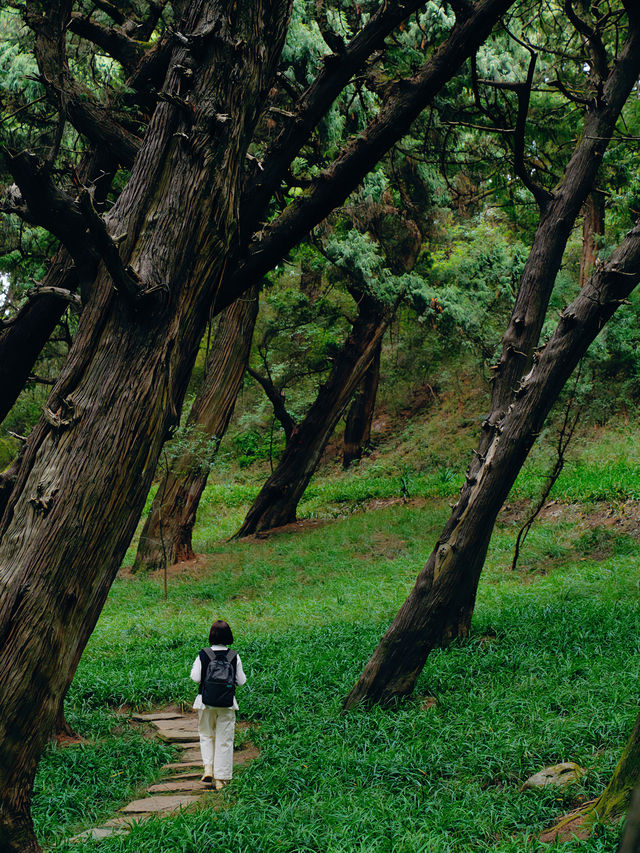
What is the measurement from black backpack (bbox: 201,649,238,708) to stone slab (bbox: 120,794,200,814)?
614 millimetres

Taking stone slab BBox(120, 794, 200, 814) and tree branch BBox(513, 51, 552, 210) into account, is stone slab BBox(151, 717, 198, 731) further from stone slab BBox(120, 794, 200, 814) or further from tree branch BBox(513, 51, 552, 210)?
tree branch BBox(513, 51, 552, 210)

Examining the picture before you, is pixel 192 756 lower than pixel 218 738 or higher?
lower

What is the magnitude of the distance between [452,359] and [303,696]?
1577 centimetres

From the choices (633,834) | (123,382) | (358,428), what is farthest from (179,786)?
(358,428)

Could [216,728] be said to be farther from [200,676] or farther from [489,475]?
[489,475]

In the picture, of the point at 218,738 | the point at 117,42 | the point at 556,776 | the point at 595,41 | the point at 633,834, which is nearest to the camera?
the point at 633,834

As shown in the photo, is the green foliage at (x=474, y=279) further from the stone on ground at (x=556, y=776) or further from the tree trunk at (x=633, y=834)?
the tree trunk at (x=633, y=834)

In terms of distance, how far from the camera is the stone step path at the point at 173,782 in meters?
4.08

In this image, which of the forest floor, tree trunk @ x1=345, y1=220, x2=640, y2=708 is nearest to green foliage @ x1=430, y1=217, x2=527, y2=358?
the forest floor

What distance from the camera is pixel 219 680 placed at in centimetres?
499

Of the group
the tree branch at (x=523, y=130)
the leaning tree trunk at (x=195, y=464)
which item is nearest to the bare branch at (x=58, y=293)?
the tree branch at (x=523, y=130)

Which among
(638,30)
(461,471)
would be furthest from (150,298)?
(461,471)

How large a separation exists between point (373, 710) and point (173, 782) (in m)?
1.54

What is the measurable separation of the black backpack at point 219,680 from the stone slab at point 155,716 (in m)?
1.40
